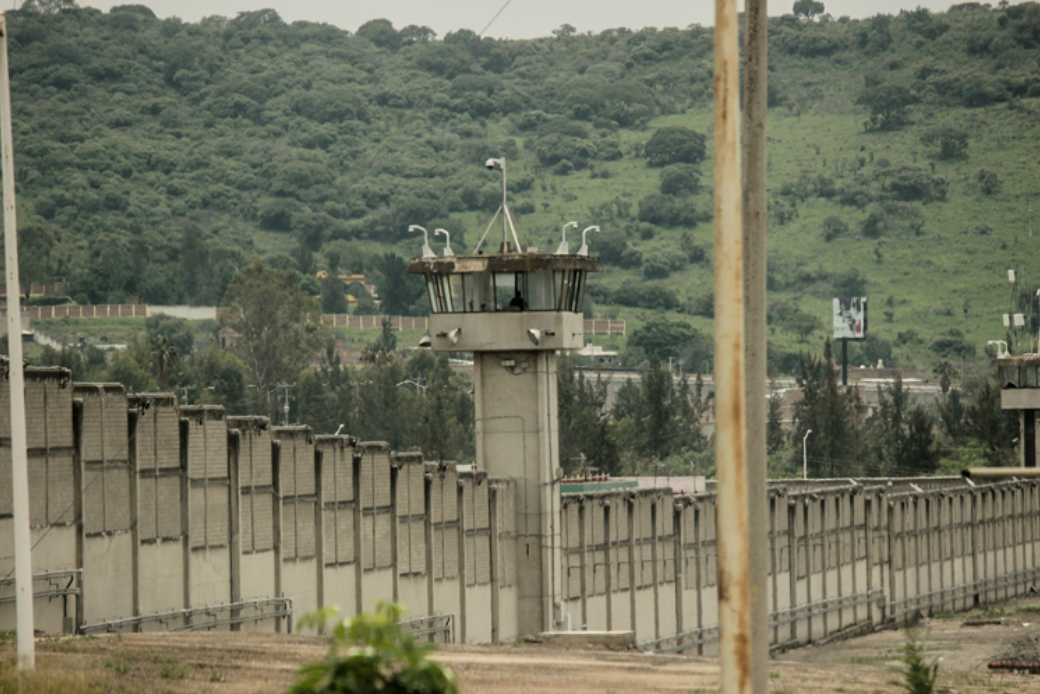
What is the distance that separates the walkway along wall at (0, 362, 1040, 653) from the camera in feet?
84.7

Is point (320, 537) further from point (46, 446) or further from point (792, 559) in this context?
point (792, 559)

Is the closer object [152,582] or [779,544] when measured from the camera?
[152,582]

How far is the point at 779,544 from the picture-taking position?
48.6 metres

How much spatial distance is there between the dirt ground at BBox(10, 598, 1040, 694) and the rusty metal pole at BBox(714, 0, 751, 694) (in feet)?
15.2

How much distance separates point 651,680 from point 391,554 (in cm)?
1296

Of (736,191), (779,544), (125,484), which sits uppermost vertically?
(736,191)

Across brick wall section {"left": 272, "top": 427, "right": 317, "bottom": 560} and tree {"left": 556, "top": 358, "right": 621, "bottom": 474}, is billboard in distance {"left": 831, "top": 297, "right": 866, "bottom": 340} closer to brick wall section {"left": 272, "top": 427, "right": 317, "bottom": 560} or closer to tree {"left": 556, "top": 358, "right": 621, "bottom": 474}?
tree {"left": 556, "top": 358, "right": 621, "bottom": 474}

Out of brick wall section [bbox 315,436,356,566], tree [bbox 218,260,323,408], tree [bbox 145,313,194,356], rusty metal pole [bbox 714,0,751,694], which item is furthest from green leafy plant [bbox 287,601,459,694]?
tree [bbox 145,313,194,356]

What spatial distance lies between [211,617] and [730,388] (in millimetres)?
20175

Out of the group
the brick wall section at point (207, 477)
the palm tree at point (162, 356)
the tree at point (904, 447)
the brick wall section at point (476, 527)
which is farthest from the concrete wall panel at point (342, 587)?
the palm tree at point (162, 356)

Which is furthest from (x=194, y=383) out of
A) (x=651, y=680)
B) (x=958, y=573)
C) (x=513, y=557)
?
(x=651, y=680)

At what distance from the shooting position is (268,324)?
144500 mm

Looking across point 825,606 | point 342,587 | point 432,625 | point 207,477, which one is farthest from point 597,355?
point 207,477

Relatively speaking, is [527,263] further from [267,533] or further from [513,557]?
[267,533]
